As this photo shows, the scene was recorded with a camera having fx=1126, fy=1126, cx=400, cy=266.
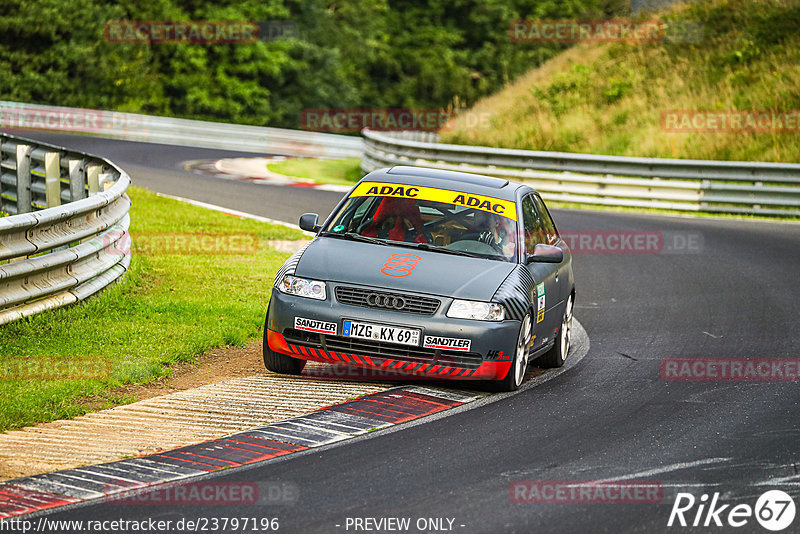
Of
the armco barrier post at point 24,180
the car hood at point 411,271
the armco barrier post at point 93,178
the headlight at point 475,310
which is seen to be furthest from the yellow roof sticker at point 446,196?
the armco barrier post at point 24,180

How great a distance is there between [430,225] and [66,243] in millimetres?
3427

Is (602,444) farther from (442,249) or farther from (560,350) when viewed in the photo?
(560,350)

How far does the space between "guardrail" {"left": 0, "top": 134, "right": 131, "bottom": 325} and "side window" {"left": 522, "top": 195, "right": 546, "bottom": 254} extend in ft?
13.7

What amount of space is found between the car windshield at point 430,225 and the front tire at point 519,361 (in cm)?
69

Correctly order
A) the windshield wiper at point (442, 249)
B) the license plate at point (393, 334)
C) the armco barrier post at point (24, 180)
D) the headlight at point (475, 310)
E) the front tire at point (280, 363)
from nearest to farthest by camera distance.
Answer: the license plate at point (393, 334) → the headlight at point (475, 310) → the front tire at point (280, 363) → the windshield wiper at point (442, 249) → the armco barrier post at point (24, 180)

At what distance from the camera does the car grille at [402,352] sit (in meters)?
8.40

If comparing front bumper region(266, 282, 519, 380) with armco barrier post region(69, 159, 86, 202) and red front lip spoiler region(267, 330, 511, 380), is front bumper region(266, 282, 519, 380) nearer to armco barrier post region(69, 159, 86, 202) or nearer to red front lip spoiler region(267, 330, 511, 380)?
red front lip spoiler region(267, 330, 511, 380)

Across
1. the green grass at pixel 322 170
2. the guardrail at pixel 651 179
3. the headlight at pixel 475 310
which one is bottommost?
the green grass at pixel 322 170

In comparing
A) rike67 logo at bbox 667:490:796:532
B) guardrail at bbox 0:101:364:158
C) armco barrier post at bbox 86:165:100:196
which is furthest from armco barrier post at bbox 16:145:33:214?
guardrail at bbox 0:101:364:158

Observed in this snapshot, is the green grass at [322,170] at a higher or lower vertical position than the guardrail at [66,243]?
lower

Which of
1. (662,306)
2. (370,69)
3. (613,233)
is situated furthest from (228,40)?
(662,306)

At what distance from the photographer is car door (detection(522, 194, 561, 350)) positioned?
934 centimetres

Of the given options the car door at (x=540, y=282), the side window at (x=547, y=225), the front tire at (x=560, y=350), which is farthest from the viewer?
the side window at (x=547, y=225)

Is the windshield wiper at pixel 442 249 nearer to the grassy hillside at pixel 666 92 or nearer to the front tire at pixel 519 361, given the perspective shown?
the front tire at pixel 519 361
